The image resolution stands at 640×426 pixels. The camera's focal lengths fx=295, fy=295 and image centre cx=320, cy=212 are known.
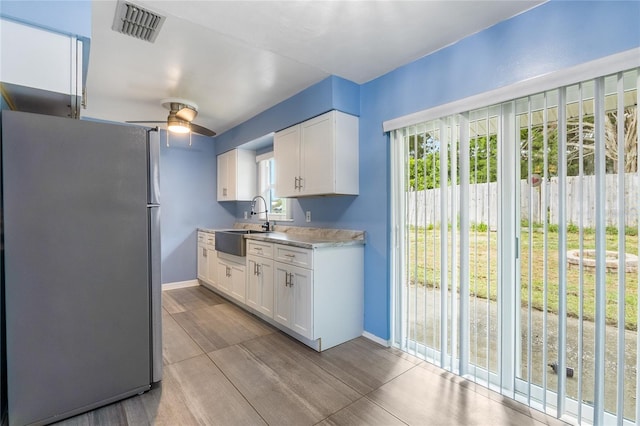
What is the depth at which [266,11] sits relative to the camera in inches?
74.4

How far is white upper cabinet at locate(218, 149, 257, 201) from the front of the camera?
457cm

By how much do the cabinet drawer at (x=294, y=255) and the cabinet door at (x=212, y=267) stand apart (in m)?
1.64

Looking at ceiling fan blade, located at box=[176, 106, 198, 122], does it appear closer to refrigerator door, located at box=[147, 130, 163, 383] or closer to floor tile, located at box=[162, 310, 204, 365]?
refrigerator door, located at box=[147, 130, 163, 383]

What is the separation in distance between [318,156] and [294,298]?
4.53ft

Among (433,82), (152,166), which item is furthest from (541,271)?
(152,166)

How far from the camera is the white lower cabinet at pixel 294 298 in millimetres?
2535

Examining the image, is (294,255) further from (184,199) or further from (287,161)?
(184,199)

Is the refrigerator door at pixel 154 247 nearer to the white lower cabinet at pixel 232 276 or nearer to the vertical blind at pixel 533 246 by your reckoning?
the white lower cabinet at pixel 232 276

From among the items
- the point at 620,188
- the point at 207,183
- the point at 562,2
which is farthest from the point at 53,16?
the point at 207,183

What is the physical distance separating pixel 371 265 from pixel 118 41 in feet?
9.03

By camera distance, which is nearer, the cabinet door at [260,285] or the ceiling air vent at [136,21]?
the ceiling air vent at [136,21]

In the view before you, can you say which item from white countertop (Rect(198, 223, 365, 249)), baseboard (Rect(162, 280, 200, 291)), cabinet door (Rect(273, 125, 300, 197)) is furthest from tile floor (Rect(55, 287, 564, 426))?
baseboard (Rect(162, 280, 200, 291))

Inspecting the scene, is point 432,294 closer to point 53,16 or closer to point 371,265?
point 371,265

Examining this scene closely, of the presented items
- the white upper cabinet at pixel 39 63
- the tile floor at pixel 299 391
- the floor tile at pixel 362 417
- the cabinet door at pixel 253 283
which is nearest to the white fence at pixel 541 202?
the tile floor at pixel 299 391
